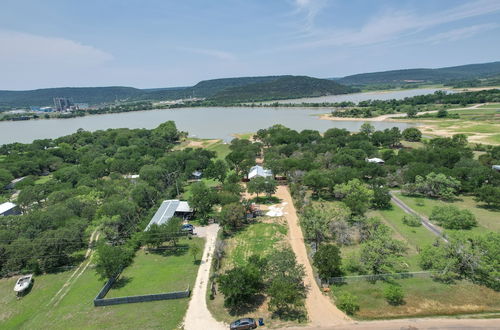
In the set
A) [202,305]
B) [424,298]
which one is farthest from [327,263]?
[202,305]

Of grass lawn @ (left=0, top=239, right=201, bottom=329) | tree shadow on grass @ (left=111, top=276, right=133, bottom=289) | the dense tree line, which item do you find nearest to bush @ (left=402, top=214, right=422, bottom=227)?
grass lawn @ (left=0, top=239, right=201, bottom=329)

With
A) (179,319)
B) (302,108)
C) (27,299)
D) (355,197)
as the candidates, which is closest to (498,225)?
(355,197)

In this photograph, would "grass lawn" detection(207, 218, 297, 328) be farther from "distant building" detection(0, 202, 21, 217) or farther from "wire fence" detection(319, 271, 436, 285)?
"distant building" detection(0, 202, 21, 217)

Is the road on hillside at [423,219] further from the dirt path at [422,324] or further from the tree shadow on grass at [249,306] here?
the tree shadow on grass at [249,306]

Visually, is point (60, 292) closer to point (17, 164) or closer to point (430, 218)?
point (430, 218)

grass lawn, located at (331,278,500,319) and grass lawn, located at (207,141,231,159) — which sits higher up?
grass lawn, located at (207,141,231,159)

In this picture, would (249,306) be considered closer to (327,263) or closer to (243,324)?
(243,324)

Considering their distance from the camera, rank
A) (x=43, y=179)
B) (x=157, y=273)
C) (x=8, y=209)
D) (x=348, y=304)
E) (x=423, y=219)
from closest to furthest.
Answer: (x=348, y=304) < (x=157, y=273) < (x=423, y=219) < (x=8, y=209) < (x=43, y=179)
